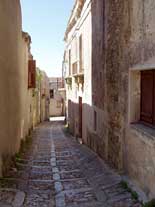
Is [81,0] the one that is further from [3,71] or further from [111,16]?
[3,71]

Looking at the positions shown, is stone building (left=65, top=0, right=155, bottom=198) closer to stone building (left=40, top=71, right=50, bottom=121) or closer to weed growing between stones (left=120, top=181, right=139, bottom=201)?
weed growing between stones (left=120, top=181, right=139, bottom=201)

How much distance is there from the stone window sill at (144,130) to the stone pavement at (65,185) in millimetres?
1096

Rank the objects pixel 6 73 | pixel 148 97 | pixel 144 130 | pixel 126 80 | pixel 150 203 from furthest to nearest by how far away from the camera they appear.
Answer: pixel 6 73, pixel 126 80, pixel 148 97, pixel 144 130, pixel 150 203

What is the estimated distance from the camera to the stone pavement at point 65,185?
5.79 m

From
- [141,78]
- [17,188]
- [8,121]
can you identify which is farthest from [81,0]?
[17,188]

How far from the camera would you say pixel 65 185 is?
700 cm

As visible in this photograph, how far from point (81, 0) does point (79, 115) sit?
535cm

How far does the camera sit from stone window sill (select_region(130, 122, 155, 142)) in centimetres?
523

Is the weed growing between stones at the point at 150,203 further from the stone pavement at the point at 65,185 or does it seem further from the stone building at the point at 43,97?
the stone building at the point at 43,97

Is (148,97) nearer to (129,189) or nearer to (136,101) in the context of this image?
(136,101)

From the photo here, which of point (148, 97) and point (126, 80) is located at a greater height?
point (126, 80)

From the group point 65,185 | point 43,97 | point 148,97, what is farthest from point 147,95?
point 43,97

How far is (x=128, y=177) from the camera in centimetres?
653

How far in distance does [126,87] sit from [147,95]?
2.54 feet
